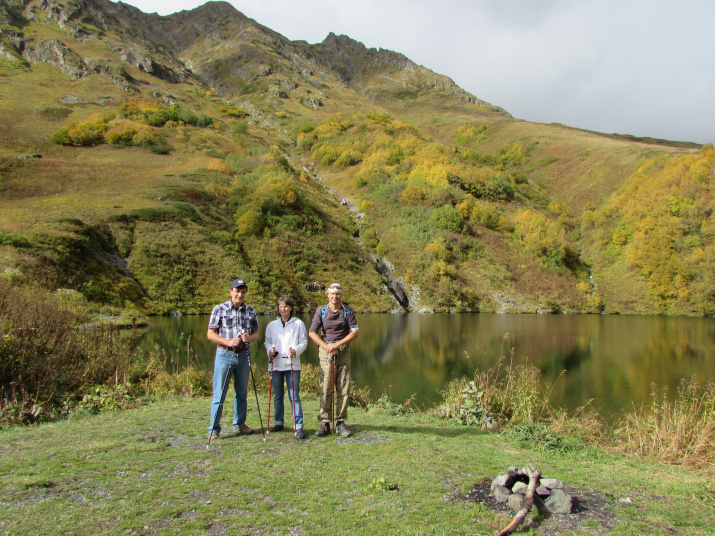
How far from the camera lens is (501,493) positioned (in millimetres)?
4527

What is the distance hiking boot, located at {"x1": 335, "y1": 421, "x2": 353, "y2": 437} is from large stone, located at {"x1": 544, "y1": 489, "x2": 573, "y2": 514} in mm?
3256

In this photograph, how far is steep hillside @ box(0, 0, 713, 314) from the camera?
117 ft

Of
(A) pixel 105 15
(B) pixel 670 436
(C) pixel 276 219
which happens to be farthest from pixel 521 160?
(A) pixel 105 15

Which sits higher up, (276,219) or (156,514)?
(276,219)

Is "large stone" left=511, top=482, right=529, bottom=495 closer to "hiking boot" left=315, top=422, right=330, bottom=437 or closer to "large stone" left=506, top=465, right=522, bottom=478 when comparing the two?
"large stone" left=506, top=465, right=522, bottom=478

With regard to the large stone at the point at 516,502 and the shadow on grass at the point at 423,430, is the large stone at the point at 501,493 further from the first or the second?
the shadow on grass at the point at 423,430

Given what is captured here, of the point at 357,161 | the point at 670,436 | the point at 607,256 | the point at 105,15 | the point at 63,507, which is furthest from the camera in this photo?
the point at 105,15

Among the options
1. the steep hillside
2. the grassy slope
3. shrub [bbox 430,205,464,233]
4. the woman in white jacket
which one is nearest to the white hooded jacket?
the woman in white jacket

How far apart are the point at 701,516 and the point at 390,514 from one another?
351cm

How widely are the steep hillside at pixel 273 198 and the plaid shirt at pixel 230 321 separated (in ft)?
76.6

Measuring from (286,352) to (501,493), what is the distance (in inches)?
145

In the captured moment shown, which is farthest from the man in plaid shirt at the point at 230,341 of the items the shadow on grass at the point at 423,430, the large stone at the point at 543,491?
the large stone at the point at 543,491

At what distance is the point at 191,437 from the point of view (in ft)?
20.9

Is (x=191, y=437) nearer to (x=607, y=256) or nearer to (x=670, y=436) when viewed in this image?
(x=670, y=436)
